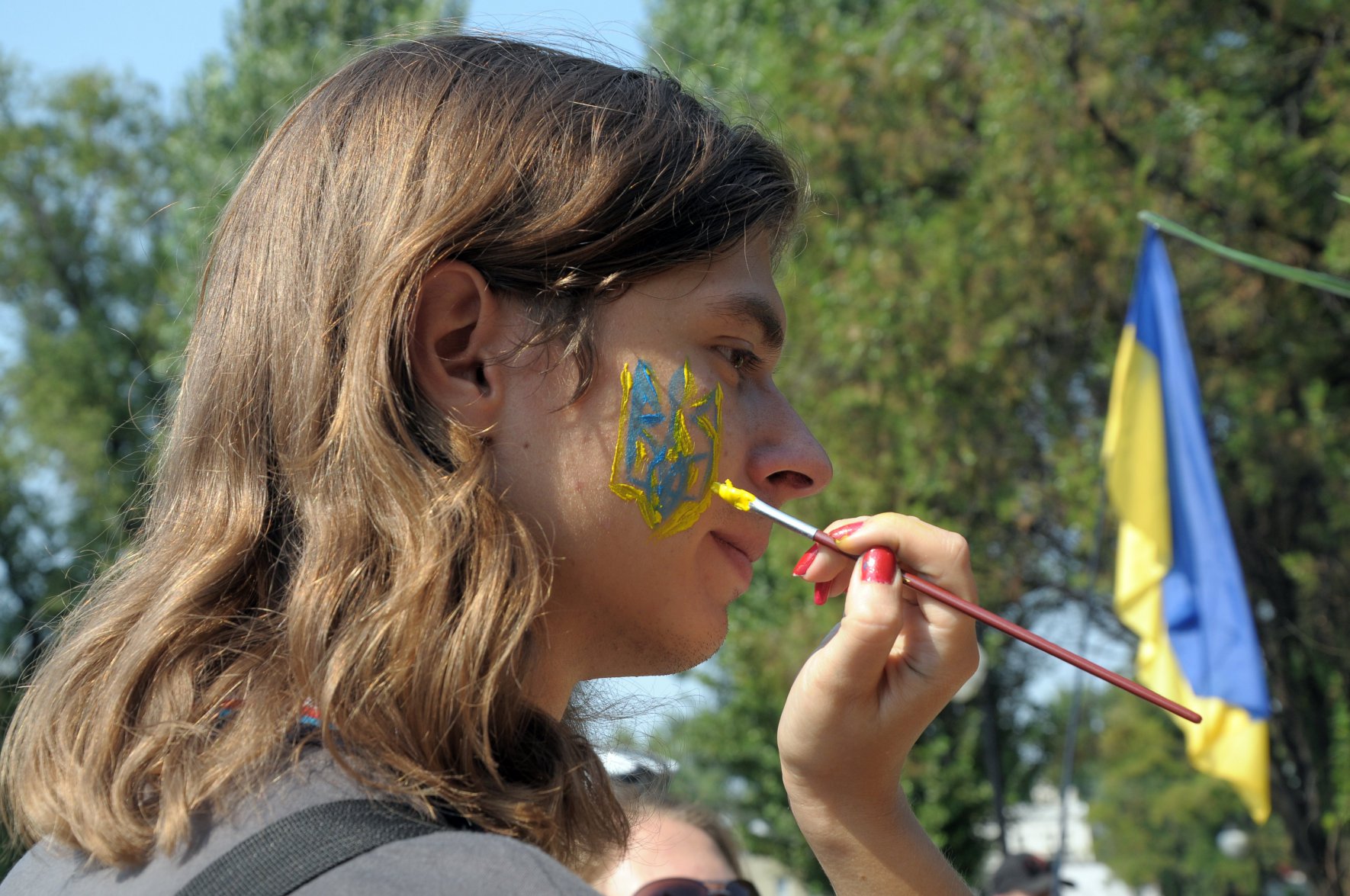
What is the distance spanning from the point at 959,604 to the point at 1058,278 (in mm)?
10582

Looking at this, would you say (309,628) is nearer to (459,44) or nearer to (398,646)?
(398,646)

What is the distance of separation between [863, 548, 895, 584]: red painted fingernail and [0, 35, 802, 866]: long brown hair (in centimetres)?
42

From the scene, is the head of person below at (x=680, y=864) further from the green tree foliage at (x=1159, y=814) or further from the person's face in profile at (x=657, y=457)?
the green tree foliage at (x=1159, y=814)

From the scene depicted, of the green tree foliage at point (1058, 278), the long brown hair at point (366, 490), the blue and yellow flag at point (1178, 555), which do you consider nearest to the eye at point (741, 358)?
the long brown hair at point (366, 490)

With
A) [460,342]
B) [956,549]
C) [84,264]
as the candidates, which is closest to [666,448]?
[460,342]

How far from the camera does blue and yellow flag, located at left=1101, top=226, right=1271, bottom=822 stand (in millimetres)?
7090

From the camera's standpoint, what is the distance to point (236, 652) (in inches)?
48.5

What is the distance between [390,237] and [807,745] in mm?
863

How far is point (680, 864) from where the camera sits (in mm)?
3523

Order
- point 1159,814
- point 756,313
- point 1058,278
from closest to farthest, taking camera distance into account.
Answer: point 756,313, point 1058,278, point 1159,814

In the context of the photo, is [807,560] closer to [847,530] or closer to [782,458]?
[847,530]

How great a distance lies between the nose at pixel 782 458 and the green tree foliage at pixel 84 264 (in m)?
17.1

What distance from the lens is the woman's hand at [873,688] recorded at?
1.61 metres

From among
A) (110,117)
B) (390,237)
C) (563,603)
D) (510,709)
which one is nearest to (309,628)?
(510,709)
